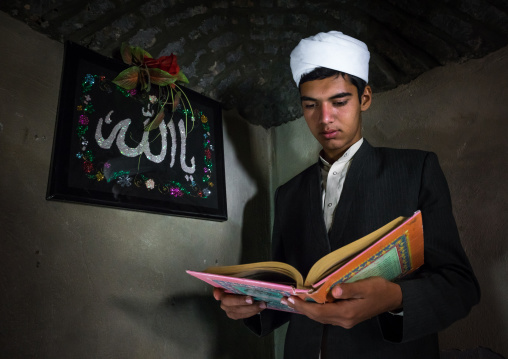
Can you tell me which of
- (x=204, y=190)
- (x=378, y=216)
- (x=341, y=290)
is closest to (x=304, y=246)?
(x=378, y=216)

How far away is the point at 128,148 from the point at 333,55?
2.74ft

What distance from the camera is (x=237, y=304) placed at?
105cm

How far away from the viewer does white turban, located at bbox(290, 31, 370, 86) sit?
1308 millimetres

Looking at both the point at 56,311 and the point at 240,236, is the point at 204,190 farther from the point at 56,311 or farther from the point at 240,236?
the point at 56,311

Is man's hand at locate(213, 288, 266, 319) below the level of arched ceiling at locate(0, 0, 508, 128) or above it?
below

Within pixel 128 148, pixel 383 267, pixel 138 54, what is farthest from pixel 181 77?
pixel 383 267

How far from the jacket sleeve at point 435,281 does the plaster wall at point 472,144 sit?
0.50m

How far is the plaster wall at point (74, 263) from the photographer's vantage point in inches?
45.4

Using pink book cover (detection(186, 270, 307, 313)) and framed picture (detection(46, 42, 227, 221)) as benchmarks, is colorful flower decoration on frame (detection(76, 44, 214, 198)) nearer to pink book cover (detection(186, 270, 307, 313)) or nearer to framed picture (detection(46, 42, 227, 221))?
framed picture (detection(46, 42, 227, 221))

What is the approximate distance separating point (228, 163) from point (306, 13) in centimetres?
80

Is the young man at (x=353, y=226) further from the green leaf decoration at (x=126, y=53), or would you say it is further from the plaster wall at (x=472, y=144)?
the green leaf decoration at (x=126, y=53)

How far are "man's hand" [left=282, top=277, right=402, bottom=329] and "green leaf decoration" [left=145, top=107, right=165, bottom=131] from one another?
0.98 meters

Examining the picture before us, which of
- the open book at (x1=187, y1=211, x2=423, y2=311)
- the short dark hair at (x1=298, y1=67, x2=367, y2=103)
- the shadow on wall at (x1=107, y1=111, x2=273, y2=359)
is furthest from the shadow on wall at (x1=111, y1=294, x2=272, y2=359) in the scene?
the short dark hair at (x1=298, y1=67, x2=367, y2=103)

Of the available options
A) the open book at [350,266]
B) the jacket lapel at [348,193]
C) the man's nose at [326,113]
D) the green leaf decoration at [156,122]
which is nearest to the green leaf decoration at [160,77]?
the green leaf decoration at [156,122]
